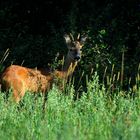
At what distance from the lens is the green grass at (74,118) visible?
239 inches

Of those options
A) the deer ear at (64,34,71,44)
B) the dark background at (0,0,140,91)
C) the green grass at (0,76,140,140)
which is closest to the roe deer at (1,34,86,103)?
the dark background at (0,0,140,91)

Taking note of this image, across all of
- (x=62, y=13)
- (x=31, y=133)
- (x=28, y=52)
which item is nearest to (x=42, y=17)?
(x=62, y=13)

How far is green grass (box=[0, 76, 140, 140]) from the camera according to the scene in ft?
19.9

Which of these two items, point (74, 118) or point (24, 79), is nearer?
point (74, 118)

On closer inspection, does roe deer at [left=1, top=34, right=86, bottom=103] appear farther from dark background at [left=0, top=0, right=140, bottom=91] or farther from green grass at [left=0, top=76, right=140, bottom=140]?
green grass at [left=0, top=76, right=140, bottom=140]

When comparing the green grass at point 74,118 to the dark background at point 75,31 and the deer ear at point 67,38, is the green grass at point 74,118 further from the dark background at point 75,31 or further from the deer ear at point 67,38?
the deer ear at point 67,38

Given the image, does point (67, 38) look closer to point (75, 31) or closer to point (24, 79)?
point (75, 31)

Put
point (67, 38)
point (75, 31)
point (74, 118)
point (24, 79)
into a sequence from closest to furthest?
point (74, 118) → point (24, 79) → point (67, 38) → point (75, 31)

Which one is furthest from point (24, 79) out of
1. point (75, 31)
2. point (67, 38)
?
point (75, 31)

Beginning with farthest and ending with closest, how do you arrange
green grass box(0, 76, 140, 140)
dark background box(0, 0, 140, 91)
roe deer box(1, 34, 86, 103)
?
dark background box(0, 0, 140, 91)
roe deer box(1, 34, 86, 103)
green grass box(0, 76, 140, 140)

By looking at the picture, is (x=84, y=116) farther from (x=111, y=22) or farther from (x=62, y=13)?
(x=62, y=13)

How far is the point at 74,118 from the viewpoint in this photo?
23.1 feet

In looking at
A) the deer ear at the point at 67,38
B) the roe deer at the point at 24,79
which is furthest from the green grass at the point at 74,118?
the deer ear at the point at 67,38

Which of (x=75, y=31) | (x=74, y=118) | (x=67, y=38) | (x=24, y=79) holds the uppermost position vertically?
(x=75, y=31)
